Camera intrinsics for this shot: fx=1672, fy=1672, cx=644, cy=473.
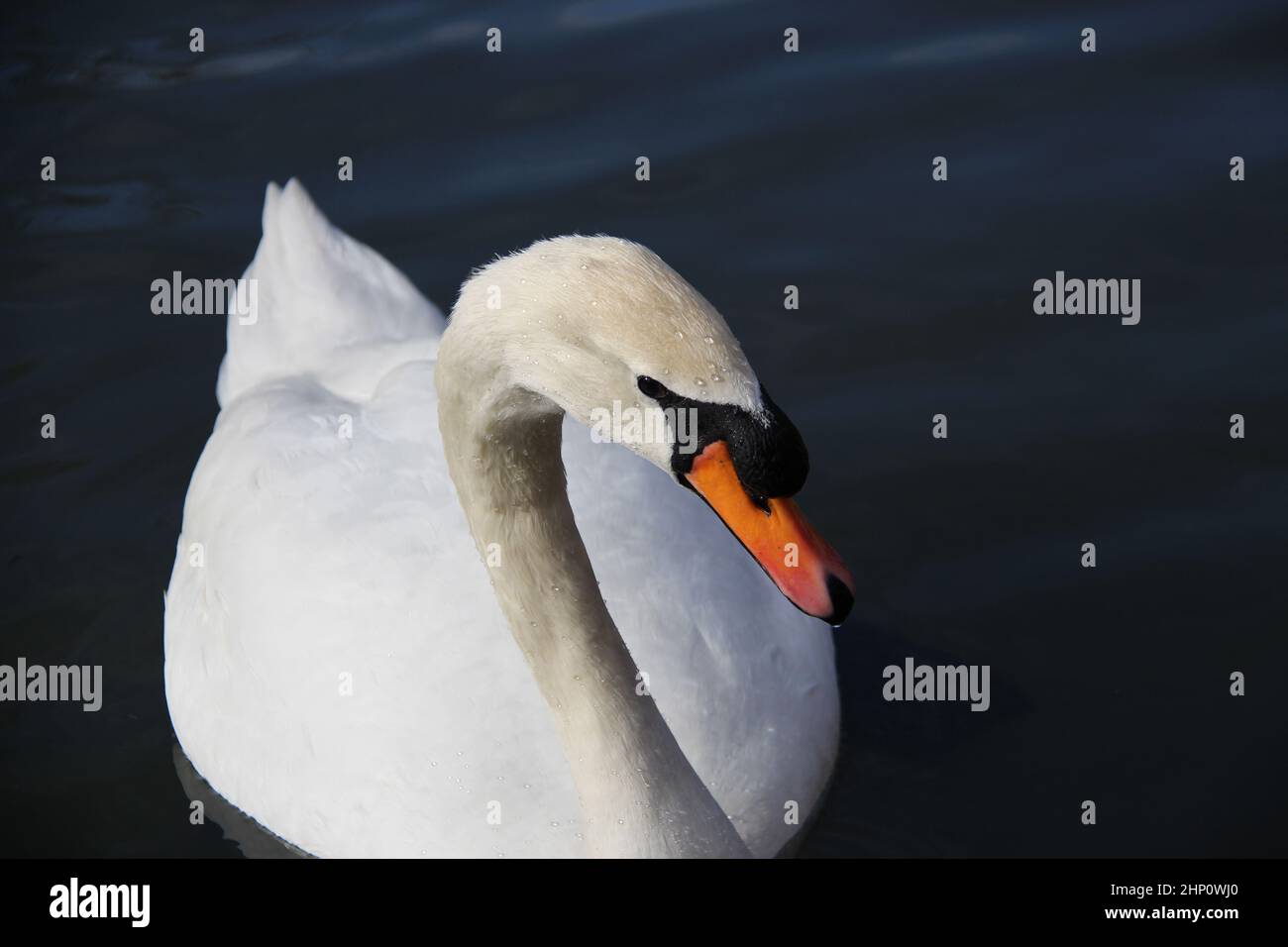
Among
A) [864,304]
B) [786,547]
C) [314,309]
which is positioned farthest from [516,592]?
[864,304]

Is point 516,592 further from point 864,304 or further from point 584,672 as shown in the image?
point 864,304

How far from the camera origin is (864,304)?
280 inches

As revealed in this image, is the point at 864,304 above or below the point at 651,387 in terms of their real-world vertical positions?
above

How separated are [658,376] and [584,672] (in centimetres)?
104

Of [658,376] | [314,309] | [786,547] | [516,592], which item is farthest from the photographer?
[314,309]

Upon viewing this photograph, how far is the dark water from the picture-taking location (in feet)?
17.7

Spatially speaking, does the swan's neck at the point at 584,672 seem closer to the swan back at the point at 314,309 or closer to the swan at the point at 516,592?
the swan at the point at 516,592

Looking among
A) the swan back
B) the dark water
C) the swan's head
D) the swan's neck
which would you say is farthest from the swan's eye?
the swan back

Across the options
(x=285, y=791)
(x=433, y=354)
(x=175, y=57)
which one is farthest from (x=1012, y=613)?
(x=175, y=57)

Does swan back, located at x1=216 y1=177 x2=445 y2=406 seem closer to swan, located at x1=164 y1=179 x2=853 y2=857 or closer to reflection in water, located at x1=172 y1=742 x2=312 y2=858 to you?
swan, located at x1=164 y1=179 x2=853 y2=857

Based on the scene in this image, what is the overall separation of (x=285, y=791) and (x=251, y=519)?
87 cm

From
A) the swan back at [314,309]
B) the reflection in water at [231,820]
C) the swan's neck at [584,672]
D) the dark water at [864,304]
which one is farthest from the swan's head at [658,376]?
the swan back at [314,309]

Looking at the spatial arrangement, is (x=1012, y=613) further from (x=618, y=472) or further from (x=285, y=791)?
(x=285, y=791)

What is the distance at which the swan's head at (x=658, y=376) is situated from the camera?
10.9 feet
